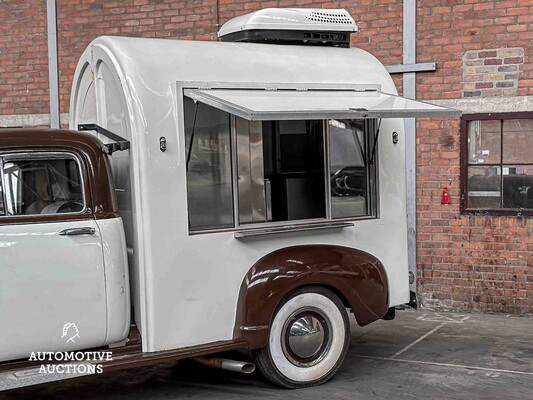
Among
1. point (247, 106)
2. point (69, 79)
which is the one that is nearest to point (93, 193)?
point (247, 106)

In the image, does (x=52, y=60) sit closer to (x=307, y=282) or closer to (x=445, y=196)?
(x=445, y=196)

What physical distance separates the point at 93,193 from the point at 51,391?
1778 millimetres

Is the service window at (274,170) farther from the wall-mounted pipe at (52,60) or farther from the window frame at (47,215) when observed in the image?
the wall-mounted pipe at (52,60)

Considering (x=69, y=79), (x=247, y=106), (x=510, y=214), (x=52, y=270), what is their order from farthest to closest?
(x=69, y=79) < (x=510, y=214) < (x=247, y=106) < (x=52, y=270)

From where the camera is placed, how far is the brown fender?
5934 mm

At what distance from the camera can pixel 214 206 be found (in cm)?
596

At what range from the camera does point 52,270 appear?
5238mm

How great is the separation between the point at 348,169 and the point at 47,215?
2.51 meters

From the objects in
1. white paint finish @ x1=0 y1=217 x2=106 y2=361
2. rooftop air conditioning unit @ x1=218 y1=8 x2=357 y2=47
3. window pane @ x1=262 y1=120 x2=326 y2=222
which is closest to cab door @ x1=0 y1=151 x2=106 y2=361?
white paint finish @ x1=0 y1=217 x2=106 y2=361

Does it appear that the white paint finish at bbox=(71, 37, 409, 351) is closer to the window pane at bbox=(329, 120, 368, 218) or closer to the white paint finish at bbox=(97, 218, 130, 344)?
the white paint finish at bbox=(97, 218, 130, 344)

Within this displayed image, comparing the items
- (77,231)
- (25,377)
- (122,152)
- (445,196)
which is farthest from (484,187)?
(25,377)

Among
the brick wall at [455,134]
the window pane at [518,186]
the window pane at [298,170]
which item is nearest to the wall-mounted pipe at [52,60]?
the brick wall at [455,134]

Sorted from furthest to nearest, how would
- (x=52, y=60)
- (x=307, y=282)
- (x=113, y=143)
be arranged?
(x=52, y=60) → (x=307, y=282) → (x=113, y=143)

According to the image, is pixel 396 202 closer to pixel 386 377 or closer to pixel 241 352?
pixel 386 377
